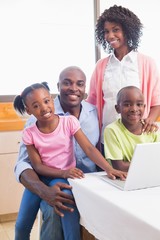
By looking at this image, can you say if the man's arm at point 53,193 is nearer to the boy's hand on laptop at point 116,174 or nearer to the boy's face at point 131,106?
the boy's hand on laptop at point 116,174

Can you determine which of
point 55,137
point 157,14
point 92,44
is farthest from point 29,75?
point 55,137

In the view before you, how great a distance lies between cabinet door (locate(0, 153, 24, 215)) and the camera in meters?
2.73

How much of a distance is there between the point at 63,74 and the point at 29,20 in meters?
1.70

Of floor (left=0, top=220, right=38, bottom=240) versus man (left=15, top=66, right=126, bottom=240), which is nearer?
man (left=15, top=66, right=126, bottom=240)

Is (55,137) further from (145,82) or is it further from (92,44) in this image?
(92,44)

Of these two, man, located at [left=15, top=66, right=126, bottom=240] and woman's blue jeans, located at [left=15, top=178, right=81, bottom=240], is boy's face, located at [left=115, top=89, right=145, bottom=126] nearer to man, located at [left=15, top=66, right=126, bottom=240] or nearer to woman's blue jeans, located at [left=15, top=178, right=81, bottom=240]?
man, located at [left=15, top=66, right=126, bottom=240]

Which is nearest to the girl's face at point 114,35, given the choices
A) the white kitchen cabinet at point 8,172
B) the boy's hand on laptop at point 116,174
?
the boy's hand on laptop at point 116,174

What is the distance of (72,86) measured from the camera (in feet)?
5.46

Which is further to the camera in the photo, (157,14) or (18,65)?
(157,14)

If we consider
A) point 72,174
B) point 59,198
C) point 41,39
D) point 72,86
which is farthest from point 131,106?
point 41,39

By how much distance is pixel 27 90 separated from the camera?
5.09 feet

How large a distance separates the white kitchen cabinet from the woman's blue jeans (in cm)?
119

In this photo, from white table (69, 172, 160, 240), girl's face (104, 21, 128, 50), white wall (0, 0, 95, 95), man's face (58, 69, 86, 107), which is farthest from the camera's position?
white wall (0, 0, 95, 95)

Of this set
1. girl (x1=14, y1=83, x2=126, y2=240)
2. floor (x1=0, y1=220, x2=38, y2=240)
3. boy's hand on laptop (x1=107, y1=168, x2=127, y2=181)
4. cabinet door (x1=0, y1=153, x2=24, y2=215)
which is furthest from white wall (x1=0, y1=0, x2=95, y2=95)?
boy's hand on laptop (x1=107, y1=168, x2=127, y2=181)
